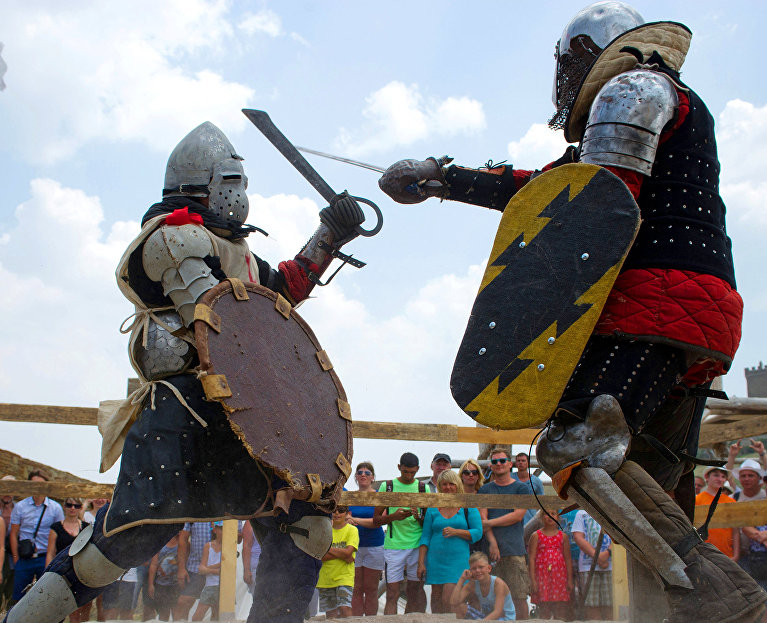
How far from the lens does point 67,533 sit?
523 centimetres

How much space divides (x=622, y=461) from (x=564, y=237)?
0.59 metres

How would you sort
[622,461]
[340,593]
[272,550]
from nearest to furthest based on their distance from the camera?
[622,461] → [272,550] → [340,593]

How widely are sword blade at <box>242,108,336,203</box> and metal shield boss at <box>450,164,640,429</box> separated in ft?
5.70

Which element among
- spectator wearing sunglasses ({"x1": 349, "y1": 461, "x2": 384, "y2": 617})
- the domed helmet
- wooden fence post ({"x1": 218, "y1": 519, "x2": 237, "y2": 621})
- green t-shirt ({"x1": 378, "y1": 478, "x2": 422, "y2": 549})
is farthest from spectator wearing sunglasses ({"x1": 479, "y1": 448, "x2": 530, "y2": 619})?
the domed helmet

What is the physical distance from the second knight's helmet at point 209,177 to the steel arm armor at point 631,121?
1592 mm

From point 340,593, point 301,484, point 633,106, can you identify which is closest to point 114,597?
point 340,593

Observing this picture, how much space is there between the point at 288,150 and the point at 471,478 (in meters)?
2.71

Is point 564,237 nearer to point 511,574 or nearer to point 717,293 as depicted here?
point 717,293

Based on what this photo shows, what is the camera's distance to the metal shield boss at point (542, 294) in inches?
78.7

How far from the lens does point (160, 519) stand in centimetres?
263

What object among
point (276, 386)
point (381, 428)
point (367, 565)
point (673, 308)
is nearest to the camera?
point (673, 308)

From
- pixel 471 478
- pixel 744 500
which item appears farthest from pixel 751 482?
pixel 471 478

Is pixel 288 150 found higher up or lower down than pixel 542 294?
higher up

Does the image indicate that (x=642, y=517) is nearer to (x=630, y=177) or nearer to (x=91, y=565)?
(x=630, y=177)
